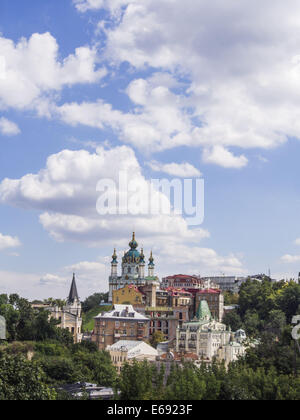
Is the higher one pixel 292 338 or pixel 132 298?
pixel 132 298

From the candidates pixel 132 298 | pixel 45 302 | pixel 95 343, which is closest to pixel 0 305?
pixel 95 343

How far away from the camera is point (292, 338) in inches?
2761

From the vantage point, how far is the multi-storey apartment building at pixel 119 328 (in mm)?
91375

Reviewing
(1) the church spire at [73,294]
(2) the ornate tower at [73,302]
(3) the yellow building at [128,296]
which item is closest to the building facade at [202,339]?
(3) the yellow building at [128,296]

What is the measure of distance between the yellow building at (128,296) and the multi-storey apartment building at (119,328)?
25.1 feet

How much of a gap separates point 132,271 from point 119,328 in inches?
801

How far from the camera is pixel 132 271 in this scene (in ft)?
364

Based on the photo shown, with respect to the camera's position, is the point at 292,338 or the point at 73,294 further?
the point at 73,294

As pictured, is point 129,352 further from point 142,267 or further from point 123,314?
point 142,267

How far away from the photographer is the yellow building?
101062 millimetres

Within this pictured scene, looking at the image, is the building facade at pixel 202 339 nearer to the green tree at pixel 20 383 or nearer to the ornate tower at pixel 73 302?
the ornate tower at pixel 73 302
